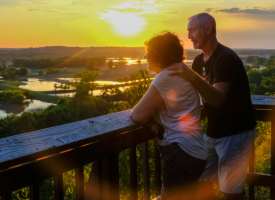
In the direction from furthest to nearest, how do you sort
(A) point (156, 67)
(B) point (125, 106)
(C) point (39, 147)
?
1. (B) point (125, 106)
2. (A) point (156, 67)
3. (C) point (39, 147)

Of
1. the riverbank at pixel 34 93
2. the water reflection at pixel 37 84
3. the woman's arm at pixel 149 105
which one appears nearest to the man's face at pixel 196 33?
the woman's arm at pixel 149 105

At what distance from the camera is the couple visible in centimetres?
155

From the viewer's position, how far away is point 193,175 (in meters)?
1.55

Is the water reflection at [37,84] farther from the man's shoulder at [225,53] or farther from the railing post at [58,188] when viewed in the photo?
the railing post at [58,188]

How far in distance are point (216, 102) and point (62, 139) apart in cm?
107

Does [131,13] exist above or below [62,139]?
above

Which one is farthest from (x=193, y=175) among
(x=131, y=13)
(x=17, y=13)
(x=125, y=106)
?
(x=17, y=13)

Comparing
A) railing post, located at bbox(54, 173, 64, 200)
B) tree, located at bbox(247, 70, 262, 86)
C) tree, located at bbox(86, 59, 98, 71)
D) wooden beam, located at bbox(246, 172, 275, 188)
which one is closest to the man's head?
wooden beam, located at bbox(246, 172, 275, 188)

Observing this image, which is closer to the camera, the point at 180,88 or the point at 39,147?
the point at 39,147

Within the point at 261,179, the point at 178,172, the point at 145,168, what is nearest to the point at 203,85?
the point at 178,172

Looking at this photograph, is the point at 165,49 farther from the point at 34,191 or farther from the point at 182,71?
the point at 34,191

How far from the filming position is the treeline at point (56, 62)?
76875mm

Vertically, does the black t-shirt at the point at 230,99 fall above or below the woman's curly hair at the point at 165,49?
below

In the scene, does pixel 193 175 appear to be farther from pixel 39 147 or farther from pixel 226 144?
pixel 39 147
